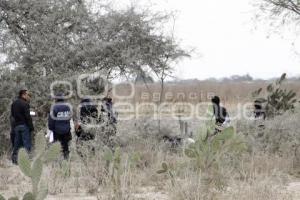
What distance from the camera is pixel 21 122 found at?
37.7ft

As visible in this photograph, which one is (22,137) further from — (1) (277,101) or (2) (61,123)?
(1) (277,101)

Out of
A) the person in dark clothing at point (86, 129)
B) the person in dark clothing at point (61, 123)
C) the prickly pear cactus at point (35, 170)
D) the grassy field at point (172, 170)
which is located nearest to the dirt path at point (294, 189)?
the grassy field at point (172, 170)

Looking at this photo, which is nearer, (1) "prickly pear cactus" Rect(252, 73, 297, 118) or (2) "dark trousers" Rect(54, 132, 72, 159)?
(2) "dark trousers" Rect(54, 132, 72, 159)

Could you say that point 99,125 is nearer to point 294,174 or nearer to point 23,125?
point 23,125

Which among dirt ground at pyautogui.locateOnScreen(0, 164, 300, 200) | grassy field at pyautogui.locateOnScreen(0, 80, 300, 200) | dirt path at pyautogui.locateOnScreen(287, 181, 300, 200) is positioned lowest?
dirt path at pyautogui.locateOnScreen(287, 181, 300, 200)

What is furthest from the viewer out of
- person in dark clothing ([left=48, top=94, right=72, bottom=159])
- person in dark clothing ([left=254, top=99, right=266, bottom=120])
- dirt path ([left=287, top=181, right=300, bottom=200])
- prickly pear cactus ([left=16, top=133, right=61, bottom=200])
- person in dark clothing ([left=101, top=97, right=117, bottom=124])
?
person in dark clothing ([left=254, top=99, right=266, bottom=120])

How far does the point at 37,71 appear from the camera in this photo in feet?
46.5

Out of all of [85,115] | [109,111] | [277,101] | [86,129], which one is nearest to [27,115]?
[85,115]

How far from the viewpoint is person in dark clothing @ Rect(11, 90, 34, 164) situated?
1136cm

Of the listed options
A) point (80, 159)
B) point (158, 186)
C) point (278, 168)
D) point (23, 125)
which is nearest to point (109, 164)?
point (158, 186)

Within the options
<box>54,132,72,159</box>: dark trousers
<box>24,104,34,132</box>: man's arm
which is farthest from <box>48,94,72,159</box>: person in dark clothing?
<box>24,104,34,132</box>: man's arm

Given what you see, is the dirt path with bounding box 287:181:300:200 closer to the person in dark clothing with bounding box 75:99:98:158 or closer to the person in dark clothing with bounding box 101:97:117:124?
the person in dark clothing with bounding box 75:99:98:158

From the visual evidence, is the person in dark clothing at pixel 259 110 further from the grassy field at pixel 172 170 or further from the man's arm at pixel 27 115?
the man's arm at pixel 27 115

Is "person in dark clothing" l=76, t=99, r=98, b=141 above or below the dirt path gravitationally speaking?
above
